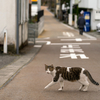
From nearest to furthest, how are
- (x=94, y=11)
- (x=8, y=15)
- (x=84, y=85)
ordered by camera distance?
(x=84, y=85) → (x=8, y=15) → (x=94, y=11)

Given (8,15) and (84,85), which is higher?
(8,15)

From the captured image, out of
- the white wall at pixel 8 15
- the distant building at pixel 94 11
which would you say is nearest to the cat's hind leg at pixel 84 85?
the white wall at pixel 8 15

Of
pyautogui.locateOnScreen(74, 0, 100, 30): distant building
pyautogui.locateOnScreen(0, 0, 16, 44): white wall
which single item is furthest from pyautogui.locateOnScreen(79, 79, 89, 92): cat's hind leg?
pyautogui.locateOnScreen(74, 0, 100, 30): distant building

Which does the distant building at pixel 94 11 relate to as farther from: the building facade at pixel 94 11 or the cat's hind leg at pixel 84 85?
the cat's hind leg at pixel 84 85

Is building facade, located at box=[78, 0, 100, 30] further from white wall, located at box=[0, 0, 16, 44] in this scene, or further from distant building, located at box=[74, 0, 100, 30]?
white wall, located at box=[0, 0, 16, 44]

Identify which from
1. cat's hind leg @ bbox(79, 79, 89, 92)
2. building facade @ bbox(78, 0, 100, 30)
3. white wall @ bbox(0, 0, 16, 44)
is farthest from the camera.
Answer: building facade @ bbox(78, 0, 100, 30)

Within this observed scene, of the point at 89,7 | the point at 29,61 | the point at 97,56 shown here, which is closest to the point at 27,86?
the point at 29,61

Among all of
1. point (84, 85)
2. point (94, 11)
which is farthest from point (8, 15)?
point (94, 11)

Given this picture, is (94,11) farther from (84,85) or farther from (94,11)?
(84,85)

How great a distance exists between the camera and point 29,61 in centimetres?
1376

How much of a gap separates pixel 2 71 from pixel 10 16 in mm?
5798

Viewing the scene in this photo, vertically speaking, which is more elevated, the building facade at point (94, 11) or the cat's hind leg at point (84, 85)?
the building facade at point (94, 11)

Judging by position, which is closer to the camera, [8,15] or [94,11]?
[8,15]

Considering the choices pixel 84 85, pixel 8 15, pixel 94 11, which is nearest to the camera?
pixel 84 85
